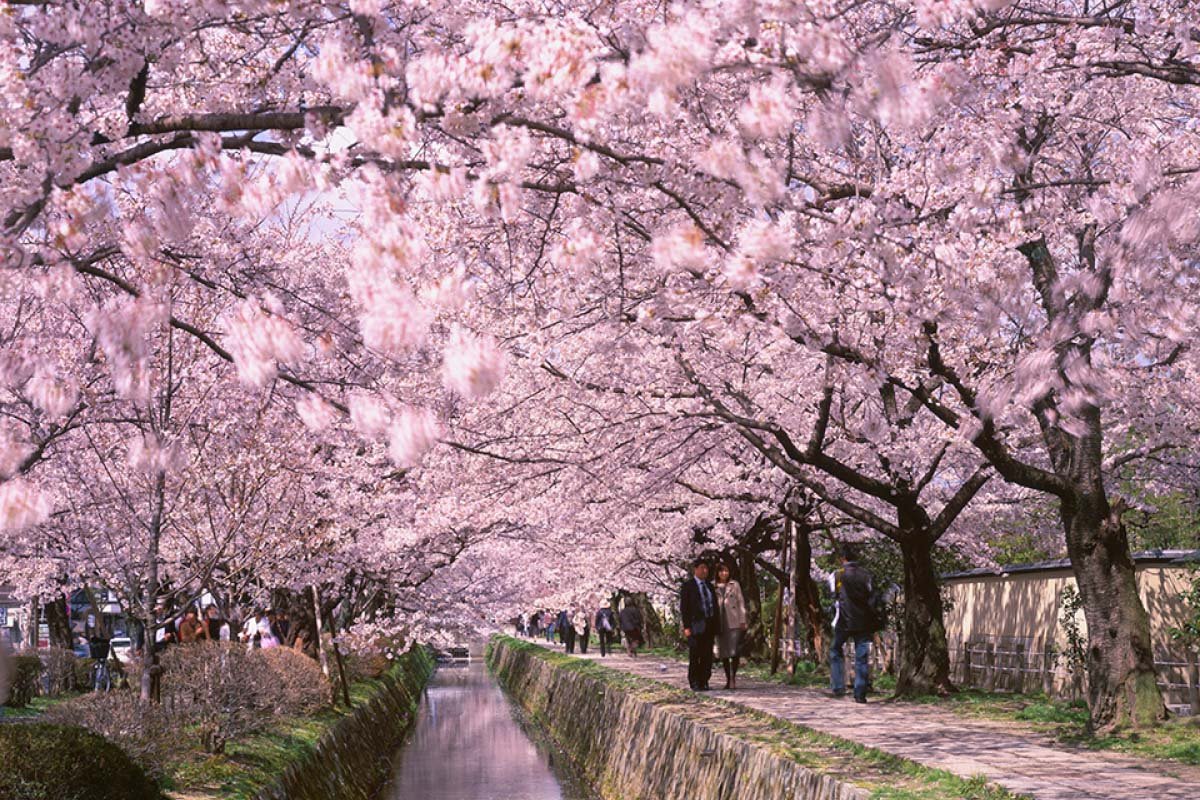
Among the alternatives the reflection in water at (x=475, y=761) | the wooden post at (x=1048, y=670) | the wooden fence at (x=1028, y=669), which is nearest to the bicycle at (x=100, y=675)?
the reflection in water at (x=475, y=761)

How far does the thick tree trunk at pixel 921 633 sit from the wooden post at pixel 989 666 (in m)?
2.89

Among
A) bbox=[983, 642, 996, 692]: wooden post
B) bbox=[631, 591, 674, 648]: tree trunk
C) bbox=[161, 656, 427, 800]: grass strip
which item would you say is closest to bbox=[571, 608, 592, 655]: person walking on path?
bbox=[631, 591, 674, 648]: tree trunk

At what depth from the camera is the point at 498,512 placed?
1828 centimetres

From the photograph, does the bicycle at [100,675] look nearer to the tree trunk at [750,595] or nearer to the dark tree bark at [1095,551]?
the tree trunk at [750,595]

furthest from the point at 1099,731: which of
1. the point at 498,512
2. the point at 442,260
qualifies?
the point at 498,512

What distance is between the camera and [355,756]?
1828 cm

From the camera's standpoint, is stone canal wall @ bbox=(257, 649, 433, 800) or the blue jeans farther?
the blue jeans

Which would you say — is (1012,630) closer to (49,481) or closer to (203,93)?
(49,481)

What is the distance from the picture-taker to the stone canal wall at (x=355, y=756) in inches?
511

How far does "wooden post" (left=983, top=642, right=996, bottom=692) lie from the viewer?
18594 mm

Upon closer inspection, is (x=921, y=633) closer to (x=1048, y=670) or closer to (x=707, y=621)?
(x=1048, y=670)

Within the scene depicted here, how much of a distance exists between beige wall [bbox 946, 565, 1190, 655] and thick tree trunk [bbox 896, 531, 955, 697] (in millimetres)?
2156

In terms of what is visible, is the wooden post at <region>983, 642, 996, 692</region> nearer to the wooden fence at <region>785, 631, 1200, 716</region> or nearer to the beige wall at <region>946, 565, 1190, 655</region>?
the wooden fence at <region>785, 631, 1200, 716</region>

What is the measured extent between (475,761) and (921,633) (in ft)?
36.5
